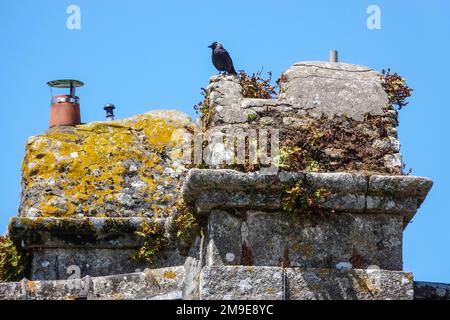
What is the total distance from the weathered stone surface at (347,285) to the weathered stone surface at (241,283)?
108 mm

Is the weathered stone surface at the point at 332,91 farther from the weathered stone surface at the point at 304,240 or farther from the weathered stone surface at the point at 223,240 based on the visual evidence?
the weathered stone surface at the point at 223,240

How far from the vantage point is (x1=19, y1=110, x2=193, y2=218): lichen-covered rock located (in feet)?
42.0

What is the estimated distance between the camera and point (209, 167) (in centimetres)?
938

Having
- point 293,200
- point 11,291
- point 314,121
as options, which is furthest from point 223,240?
point 11,291

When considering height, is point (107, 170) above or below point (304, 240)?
above

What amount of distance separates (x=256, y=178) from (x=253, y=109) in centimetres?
65

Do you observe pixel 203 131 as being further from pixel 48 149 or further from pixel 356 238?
pixel 48 149

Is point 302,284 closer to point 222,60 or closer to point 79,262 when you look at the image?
point 222,60

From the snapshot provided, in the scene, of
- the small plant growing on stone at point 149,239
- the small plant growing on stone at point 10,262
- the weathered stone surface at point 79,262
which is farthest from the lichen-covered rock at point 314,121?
the small plant growing on stone at point 10,262

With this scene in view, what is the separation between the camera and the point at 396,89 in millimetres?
9750

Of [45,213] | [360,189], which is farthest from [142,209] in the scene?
[360,189]

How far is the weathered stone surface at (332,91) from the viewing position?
960cm

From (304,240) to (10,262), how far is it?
4091 millimetres
